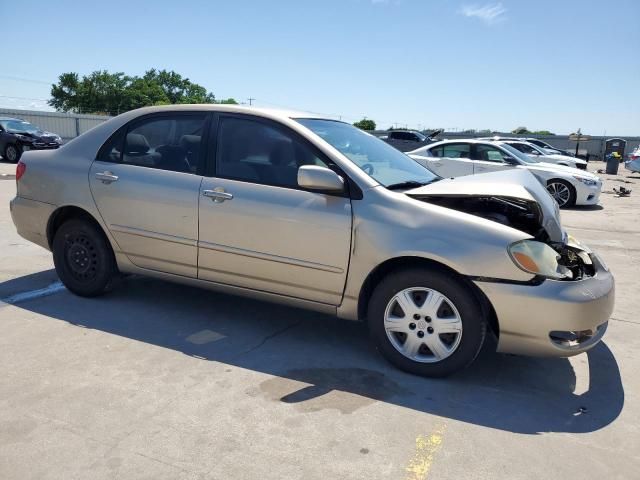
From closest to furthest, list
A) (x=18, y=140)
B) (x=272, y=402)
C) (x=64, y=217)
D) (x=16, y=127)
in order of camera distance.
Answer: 1. (x=272, y=402)
2. (x=64, y=217)
3. (x=18, y=140)
4. (x=16, y=127)

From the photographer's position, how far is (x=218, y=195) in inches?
155

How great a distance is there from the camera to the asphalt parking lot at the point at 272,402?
8.41ft

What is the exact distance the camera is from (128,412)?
295cm

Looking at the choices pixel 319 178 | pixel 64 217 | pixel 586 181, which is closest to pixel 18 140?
pixel 64 217

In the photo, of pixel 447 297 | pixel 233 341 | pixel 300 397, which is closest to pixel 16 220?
pixel 233 341

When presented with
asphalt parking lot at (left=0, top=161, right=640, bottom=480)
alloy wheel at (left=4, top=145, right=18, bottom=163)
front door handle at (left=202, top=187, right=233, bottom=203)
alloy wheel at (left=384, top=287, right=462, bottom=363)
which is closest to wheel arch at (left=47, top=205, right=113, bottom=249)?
asphalt parking lot at (left=0, top=161, right=640, bottom=480)

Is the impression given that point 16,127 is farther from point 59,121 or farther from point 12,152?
point 59,121

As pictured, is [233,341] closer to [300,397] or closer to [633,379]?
[300,397]

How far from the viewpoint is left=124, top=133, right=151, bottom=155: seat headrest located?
4422 mm

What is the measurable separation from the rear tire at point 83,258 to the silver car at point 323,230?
0.05 feet

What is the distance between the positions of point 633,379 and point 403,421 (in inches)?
69.4

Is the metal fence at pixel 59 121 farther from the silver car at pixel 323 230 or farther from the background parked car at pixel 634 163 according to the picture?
the silver car at pixel 323 230

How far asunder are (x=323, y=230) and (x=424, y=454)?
5.04 ft

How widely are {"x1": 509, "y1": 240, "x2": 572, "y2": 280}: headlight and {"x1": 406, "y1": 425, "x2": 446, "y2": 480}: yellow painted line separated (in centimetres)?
104
